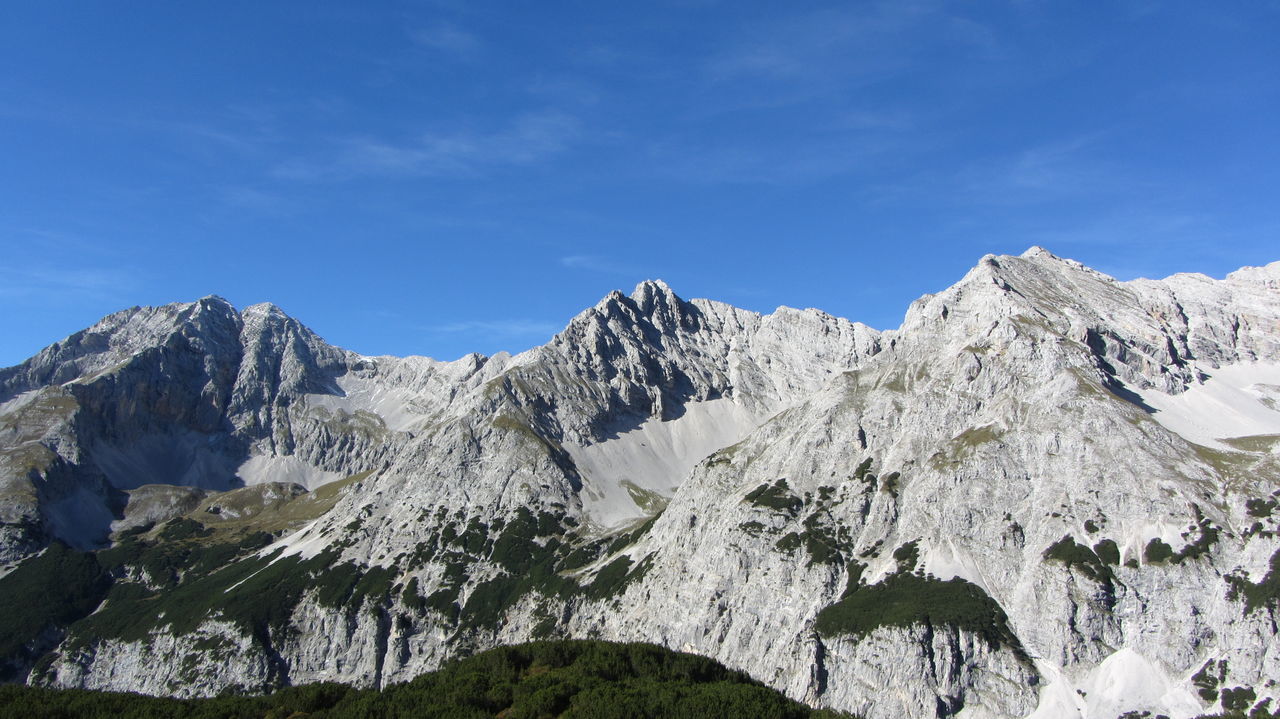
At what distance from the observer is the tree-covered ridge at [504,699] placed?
8206cm

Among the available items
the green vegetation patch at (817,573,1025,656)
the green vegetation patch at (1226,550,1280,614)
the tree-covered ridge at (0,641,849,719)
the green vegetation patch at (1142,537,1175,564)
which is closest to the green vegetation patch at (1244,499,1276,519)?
the green vegetation patch at (1226,550,1280,614)

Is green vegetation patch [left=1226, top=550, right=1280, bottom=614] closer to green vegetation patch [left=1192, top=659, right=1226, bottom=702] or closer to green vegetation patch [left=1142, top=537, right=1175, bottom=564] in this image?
green vegetation patch [left=1142, top=537, right=1175, bottom=564]

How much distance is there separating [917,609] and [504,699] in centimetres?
9754

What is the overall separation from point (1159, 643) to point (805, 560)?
67.3m

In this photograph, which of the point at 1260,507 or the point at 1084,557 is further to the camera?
the point at 1084,557

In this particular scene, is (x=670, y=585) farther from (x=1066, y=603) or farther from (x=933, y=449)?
(x=1066, y=603)

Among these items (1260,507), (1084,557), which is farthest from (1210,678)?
(1260,507)

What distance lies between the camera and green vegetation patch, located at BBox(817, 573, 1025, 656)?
15350 centimetres

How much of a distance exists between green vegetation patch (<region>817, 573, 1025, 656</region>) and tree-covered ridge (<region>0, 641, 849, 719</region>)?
66928mm

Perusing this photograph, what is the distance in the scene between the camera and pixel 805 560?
7274 inches

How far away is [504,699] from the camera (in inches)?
3438

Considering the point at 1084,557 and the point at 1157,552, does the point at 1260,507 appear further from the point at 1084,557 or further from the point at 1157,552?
the point at 1084,557

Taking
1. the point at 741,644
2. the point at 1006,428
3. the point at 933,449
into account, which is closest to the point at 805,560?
the point at 741,644

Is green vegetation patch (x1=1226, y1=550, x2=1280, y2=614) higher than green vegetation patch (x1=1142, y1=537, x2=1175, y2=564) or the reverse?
the reverse
